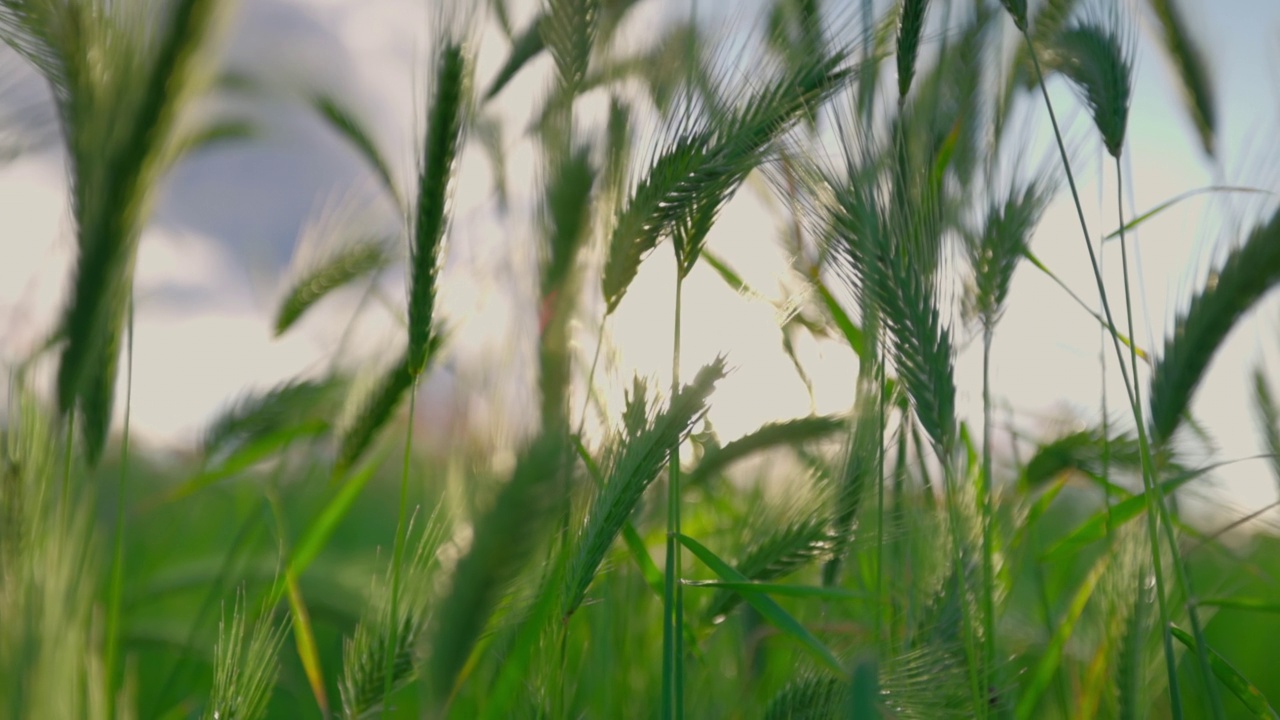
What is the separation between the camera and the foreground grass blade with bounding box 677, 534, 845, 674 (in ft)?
2.13

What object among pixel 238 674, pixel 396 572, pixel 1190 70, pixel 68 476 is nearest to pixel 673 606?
pixel 396 572

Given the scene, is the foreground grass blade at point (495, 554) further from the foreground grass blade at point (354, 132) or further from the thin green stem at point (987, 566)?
the foreground grass blade at point (354, 132)

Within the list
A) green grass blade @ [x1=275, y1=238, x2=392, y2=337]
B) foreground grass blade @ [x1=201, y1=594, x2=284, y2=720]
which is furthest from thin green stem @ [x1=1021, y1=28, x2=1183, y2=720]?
green grass blade @ [x1=275, y1=238, x2=392, y2=337]

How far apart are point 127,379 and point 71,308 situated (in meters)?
0.23

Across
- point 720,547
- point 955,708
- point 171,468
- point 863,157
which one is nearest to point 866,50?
point 863,157

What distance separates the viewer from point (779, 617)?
2.25ft

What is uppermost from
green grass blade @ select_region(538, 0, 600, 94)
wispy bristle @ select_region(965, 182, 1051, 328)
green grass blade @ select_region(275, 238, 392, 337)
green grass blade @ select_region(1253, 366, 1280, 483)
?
green grass blade @ select_region(538, 0, 600, 94)

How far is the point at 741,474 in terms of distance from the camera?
133 centimetres

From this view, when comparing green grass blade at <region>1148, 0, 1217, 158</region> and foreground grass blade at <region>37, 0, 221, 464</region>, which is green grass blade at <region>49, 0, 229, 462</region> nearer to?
foreground grass blade at <region>37, 0, 221, 464</region>

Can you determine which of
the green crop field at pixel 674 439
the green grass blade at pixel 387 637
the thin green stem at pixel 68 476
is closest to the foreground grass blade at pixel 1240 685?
the green crop field at pixel 674 439

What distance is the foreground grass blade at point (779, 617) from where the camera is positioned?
65 centimetres

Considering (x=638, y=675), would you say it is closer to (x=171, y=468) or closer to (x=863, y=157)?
(x=863, y=157)

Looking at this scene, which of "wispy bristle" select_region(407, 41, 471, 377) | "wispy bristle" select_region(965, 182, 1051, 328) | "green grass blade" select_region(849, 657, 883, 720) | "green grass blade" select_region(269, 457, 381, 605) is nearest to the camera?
"green grass blade" select_region(849, 657, 883, 720)

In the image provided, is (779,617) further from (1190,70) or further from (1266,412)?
(1190,70)
